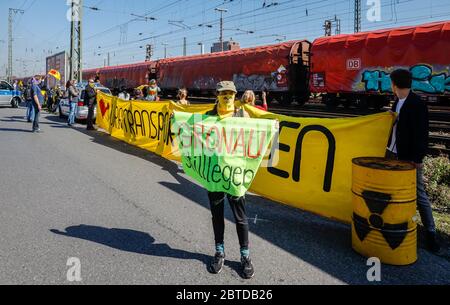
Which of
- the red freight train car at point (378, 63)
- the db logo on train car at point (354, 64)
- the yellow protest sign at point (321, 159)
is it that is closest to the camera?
the yellow protest sign at point (321, 159)

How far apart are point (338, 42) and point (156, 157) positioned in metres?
12.5

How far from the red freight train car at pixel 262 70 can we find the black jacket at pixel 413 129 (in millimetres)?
17210

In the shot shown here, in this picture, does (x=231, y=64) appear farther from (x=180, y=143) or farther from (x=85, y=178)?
(x=180, y=143)

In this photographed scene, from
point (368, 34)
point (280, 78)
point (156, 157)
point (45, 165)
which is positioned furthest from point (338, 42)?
point (45, 165)

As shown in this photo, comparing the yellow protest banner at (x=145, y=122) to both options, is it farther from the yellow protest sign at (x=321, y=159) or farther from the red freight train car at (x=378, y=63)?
the red freight train car at (x=378, y=63)

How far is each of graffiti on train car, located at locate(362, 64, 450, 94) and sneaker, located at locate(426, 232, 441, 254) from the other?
11.3 meters

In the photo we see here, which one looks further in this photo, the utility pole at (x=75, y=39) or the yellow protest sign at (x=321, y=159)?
the utility pole at (x=75, y=39)

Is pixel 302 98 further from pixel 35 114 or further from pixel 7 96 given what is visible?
pixel 7 96

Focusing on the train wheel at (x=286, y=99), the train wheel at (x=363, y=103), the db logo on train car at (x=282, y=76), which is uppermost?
the db logo on train car at (x=282, y=76)

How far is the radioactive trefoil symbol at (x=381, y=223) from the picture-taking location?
3861 mm

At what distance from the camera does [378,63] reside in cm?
1675

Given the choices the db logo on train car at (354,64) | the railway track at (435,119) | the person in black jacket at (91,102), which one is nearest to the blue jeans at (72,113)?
the person in black jacket at (91,102)

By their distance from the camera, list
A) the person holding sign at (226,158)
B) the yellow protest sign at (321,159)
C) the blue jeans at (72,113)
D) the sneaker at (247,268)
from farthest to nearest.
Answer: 1. the blue jeans at (72,113)
2. the yellow protest sign at (321,159)
3. the person holding sign at (226,158)
4. the sneaker at (247,268)

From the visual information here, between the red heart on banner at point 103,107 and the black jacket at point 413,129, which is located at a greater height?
the red heart on banner at point 103,107
